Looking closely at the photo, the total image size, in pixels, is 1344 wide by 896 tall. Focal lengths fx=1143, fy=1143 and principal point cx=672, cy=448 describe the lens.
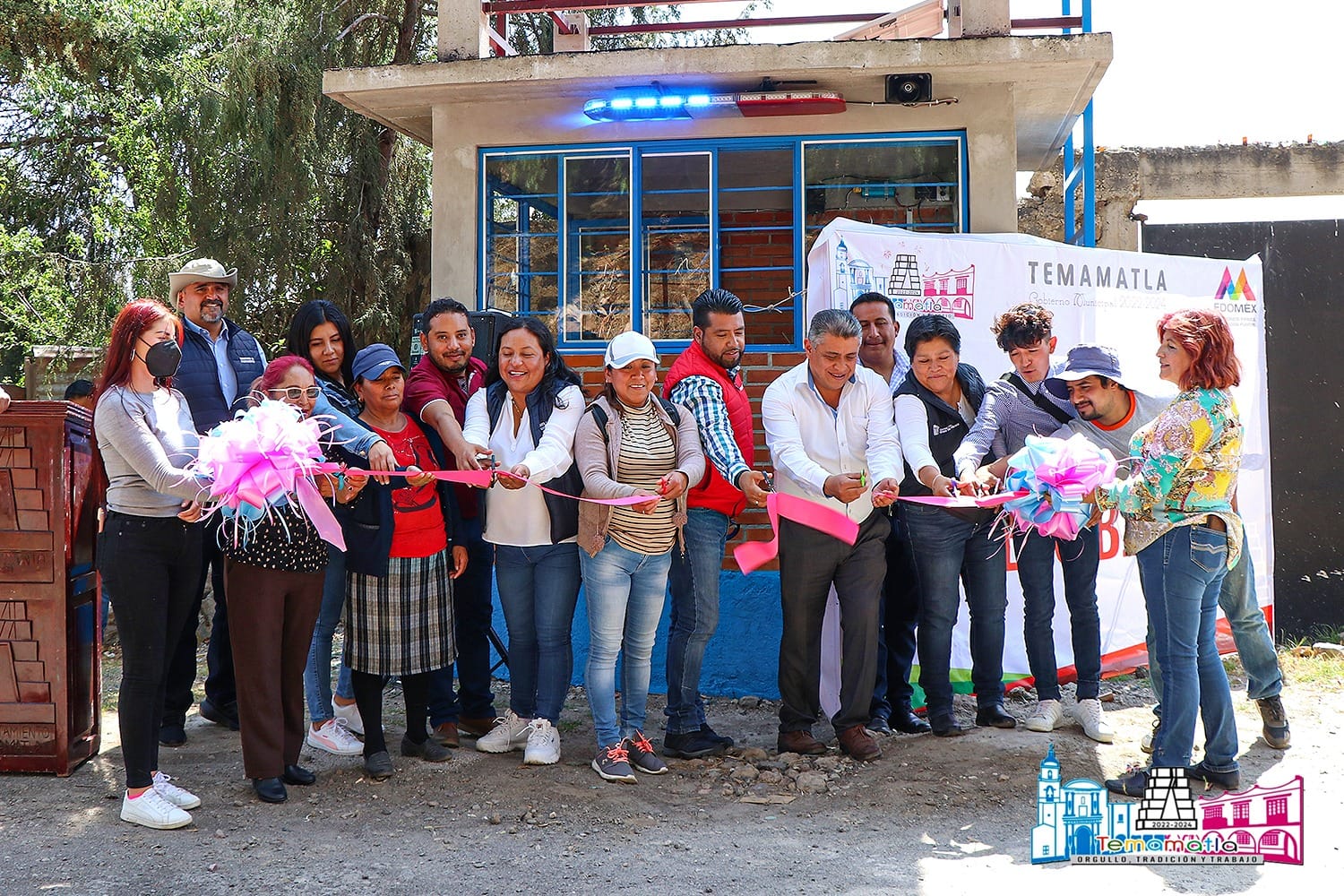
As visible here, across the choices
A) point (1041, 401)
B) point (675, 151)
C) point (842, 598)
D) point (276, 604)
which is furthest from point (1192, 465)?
point (675, 151)

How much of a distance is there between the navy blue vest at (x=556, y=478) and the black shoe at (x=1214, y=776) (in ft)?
8.59

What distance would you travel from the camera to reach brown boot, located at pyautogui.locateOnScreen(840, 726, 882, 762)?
493cm

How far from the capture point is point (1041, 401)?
5.05 metres

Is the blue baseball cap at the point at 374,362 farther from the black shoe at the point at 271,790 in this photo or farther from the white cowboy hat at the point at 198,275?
the black shoe at the point at 271,790

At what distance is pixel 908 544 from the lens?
5.34 m

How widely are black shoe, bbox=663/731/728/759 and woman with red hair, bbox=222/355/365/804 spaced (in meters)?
1.59

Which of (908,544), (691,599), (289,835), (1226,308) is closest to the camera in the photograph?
(289,835)

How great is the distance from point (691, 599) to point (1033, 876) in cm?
180

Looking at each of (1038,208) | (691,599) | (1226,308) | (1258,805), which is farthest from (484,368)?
(1038,208)

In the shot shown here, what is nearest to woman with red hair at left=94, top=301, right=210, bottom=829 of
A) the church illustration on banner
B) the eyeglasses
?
the eyeglasses

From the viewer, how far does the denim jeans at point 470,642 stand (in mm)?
5285

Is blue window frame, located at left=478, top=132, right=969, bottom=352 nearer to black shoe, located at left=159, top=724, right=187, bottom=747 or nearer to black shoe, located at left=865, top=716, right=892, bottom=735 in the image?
black shoe, located at left=865, top=716, right=892, bottom=735

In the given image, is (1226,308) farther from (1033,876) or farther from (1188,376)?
(1033,876)

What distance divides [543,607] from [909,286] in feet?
8.42
